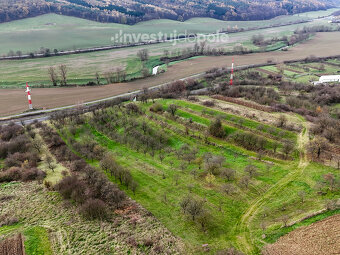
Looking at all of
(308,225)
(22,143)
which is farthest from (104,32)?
(308,225)

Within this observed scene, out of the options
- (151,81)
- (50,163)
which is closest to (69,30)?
(151,81)

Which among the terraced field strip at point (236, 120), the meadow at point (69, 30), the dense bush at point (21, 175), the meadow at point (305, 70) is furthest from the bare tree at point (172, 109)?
the meadow at point (69, 30)

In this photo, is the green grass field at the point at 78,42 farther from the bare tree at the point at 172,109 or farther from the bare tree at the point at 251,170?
the bare tree at the point at 251,170

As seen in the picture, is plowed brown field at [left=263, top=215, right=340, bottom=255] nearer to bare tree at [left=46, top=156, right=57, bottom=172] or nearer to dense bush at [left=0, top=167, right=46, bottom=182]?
dense bush at [left=0, top=167, right=46, bottom=182]

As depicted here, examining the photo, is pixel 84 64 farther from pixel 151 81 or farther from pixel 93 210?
pixel 93 210

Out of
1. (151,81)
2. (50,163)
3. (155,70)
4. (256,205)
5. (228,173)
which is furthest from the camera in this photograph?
(155,70)

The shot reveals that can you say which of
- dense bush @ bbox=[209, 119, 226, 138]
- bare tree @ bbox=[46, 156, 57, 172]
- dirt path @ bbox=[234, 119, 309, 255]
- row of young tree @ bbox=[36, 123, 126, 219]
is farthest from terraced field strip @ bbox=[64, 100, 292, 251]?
bare tree @ bbox=[46, 156, 57, 172]
